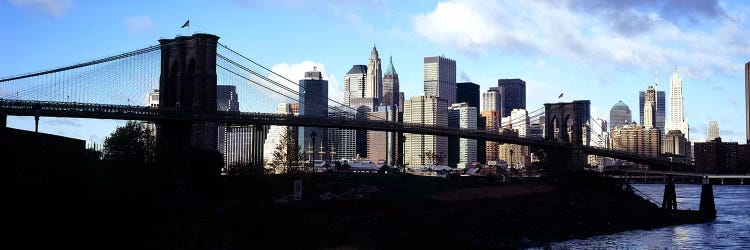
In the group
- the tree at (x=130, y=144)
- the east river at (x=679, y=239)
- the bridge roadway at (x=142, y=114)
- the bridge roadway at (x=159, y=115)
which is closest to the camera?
the east river at (x=679, y=239)

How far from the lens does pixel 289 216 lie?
132 feet

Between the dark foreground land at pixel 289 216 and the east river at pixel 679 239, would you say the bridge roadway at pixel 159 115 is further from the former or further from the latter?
the east river at pixel 679 239

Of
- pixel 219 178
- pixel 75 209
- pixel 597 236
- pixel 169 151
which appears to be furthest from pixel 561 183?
pixel 75 209

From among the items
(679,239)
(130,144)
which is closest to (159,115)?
(130,144)

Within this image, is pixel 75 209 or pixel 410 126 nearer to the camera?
pixel 75 209

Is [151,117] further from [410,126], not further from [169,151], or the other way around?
[410,126]

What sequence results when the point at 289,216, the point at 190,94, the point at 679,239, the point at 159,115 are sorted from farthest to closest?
the point at 190,94, the point at 159,115, the point at 679,239, the point at 289,216

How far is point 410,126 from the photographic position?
141 metres

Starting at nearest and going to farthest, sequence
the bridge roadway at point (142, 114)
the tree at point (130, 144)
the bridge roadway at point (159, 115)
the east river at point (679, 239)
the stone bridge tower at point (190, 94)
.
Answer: the east river at point (679, 239) → the bridge roadway at point (142, 114) → the bridge roadway at point (159, 115) → the tree at point (130, 144) → the stone bridge tower at point (190, 94)

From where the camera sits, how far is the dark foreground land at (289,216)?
33562mm

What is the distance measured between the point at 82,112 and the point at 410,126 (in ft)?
207

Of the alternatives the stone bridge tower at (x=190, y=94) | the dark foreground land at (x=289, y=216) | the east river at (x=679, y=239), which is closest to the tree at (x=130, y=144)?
the stone bridge tower at (x=190, y=94)

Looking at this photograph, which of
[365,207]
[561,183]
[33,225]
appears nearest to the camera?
[33,225]

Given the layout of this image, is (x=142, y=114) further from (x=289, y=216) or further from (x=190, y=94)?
(x=289, y=216)
